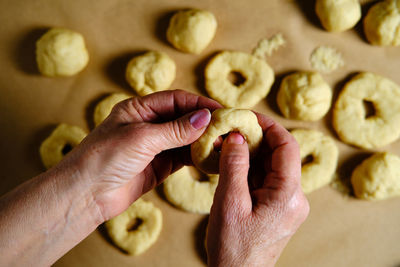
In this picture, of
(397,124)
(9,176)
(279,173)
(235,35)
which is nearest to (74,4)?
(235,35)

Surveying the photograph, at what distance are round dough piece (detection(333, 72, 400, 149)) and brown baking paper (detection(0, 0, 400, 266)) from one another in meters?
0.07

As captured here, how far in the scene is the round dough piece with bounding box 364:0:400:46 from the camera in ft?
5.57

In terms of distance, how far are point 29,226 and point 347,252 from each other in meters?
1.57

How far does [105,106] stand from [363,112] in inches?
55.6

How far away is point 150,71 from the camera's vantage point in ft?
5.66

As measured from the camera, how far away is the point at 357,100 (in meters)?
1.78

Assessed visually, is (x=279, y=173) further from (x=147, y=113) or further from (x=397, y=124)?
(x=397, y=124)

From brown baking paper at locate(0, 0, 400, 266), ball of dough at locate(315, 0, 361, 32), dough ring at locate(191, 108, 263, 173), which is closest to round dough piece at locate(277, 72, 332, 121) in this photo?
brown baking paper at locate(0, 0, 400, 266)

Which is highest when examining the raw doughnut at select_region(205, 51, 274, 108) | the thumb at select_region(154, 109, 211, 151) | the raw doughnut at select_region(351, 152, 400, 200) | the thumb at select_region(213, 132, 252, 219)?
the thumb at select_region(154, 109, 211, 151)

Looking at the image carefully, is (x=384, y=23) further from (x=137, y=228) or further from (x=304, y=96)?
(x=137, y=228)

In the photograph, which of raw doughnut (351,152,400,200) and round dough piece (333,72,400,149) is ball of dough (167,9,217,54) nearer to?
round dough piece (333,72,400,149)

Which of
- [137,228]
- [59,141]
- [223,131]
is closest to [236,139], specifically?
[223,131]

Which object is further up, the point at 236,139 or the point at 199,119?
the point at 199,119

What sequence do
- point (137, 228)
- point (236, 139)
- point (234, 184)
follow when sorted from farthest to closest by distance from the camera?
Result: point (137, 228) < point (236, 139) < point (234, 184)
